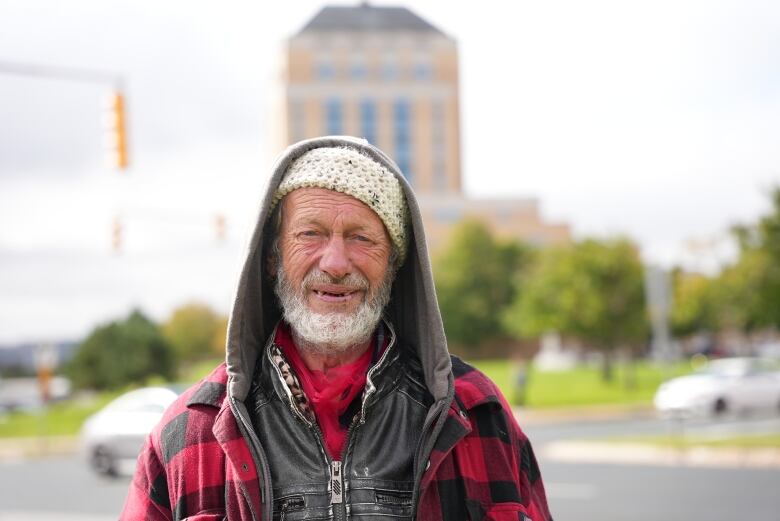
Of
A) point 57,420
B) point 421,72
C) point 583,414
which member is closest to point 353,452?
point 583,414

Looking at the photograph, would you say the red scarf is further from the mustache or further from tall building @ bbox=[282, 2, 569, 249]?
tall building @ bbox=[282, 2, 569, 249]

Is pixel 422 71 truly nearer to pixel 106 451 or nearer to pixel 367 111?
pixel 367 111

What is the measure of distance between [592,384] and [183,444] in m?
40.8

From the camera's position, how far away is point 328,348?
2.48 meters

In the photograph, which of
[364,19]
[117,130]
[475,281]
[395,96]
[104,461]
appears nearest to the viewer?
[117,130]

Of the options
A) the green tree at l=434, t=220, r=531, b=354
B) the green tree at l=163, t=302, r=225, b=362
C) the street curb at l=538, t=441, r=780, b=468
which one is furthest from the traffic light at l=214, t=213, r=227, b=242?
the green tree at l=163, t=302, r=225, b=362

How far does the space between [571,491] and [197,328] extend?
3522 inches

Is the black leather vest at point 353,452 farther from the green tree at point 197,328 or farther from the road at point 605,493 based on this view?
the green tree at point 197,328

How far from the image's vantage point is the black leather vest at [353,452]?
7.58ft

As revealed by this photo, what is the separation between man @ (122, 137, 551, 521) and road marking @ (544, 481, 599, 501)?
34.3ft

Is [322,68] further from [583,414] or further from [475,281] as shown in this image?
[583,414]

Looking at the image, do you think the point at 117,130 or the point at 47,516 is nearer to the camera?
the point at 47,516

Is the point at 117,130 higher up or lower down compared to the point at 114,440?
higher up

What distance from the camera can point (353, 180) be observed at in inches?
96.0
